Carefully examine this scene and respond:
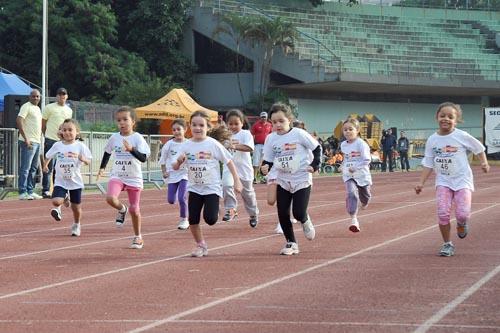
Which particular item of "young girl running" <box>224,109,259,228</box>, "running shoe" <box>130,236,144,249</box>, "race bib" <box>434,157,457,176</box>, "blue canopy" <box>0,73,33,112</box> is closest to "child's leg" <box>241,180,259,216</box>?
"young girl running" <box>224,109,259,228</box>

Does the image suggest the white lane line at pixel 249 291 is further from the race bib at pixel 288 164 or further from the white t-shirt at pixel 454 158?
the white t-shirt at pixel 454 158

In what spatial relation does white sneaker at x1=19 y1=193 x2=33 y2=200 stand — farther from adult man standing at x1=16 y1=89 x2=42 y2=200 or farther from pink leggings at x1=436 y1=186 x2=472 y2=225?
pink leggings at x1=436 y1=186 x2=472 y2=225

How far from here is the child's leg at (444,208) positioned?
12379 millimetres

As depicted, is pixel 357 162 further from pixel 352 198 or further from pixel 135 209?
→ pixel 135 209

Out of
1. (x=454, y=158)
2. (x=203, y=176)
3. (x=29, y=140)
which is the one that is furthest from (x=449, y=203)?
(x=29, y=140)

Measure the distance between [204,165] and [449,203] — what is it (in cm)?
287

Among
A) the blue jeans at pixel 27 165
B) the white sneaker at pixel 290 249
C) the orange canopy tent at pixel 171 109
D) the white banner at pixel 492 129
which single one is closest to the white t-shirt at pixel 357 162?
the white sneaker at pixel 290 249

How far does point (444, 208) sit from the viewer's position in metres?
12.4

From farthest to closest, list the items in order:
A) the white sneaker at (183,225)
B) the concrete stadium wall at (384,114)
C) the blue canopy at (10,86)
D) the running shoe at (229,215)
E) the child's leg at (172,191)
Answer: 1. the concrete stadium wall at (384,114)
2. the blue canopy at (10,86)
3. the running shoe at (229,215)
4. the child's leg at (172,191)
5. the white sneaker at (183,225)

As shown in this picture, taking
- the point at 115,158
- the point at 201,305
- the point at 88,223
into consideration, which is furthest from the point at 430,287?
the point at 88,223

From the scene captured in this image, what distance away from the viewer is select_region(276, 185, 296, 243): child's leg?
12.6m

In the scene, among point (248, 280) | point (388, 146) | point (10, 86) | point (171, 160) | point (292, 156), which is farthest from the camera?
point (388, 146)

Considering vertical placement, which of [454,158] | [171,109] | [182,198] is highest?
[171,109]

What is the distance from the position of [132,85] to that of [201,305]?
40.9 meters
